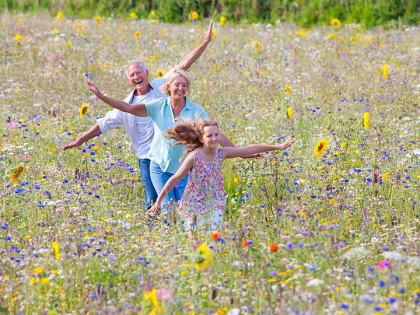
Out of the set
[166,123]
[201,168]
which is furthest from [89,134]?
[201,168]

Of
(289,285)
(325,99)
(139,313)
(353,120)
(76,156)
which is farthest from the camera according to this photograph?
(325,99)

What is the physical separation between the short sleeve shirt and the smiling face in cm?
12

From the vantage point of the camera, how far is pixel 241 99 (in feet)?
28.2

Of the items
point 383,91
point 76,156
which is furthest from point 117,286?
point 383,91

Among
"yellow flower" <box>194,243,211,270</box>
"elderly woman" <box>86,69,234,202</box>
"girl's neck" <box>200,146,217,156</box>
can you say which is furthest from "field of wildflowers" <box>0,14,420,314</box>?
"girl's neck" <box>200,146,217,156</box>

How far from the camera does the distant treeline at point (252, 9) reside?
13.6 m

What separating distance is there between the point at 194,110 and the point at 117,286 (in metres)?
2.01

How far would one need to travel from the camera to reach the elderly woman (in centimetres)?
529

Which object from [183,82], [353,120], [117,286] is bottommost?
[117,286]

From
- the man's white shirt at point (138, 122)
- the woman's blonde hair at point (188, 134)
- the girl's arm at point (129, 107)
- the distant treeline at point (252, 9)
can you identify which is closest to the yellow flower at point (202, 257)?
the woman's blonde hair at point (188, 134)

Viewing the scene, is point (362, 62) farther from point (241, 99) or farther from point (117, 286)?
point (117, 286)

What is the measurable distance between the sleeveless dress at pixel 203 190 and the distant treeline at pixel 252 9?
8960 mm

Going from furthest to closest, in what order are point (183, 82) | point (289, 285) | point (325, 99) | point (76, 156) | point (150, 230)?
point (325, 99) < point (76, 156) < point (183, 82) < point (150, 230) < point (289, 285)

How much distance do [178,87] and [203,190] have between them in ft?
3.10
